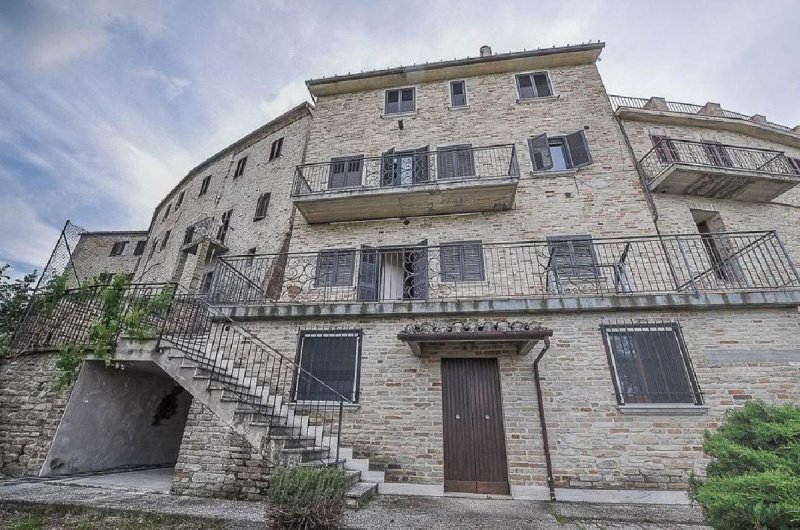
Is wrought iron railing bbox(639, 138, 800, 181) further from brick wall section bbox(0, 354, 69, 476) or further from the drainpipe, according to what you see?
brick wall section bbox(0, 354, 69, 476)

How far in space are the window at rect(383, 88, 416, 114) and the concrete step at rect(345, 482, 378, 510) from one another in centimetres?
1109

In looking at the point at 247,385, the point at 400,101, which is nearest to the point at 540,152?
the point at 400,101

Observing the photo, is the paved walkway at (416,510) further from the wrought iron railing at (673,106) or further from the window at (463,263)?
the wrought iron railing at (673,106)

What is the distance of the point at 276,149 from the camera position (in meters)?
14.0

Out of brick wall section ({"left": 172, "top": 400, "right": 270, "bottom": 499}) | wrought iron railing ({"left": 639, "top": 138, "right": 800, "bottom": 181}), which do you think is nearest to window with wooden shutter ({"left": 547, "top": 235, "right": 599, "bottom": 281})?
wrought iron railing ({"left": 639, "top": 138, "right": 800, "bottom": 181})

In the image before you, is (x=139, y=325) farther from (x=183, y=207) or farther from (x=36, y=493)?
(x=183, y=207)

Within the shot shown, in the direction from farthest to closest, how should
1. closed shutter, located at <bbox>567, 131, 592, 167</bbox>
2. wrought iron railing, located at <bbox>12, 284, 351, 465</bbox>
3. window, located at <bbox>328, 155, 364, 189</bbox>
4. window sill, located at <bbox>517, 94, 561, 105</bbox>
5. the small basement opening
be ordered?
window sill, located at <bbox>517, 94, 561, 105</bbox> → window, located at <bbox>328, 155, 364, 189</bbox> → closed shutter, located at <bbox>567, 131, 592, 167</bbox> → the small basement opening → wrought iron railing, located at <bbox>12, 284, 351, 465</bbox>

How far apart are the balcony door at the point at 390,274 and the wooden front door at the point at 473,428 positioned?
238 centimetres

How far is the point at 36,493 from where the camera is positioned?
199 inches

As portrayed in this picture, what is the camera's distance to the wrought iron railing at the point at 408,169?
997cm

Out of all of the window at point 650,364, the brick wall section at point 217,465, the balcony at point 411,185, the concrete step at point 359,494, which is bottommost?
the concrete step at point 359,494

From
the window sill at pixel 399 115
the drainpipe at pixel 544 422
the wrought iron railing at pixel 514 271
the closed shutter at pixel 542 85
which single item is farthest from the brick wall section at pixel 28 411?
the closed shutter at pixel 542 85

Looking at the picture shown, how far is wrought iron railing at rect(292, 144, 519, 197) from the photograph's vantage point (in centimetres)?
997

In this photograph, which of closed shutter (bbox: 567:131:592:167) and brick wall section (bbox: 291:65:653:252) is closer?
brick wall section (bbox: 291:65:653:252)
